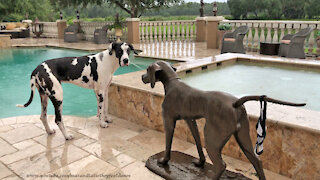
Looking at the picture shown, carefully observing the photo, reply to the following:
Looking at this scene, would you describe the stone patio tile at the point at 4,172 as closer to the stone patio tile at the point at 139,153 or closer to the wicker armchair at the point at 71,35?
the stone patio tile at the point at 139,153

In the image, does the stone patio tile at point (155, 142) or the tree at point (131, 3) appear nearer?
the stone patio tile at point (155, 142)

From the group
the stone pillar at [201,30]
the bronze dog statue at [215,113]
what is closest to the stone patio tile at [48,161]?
the bronze dog statue at [215,113]

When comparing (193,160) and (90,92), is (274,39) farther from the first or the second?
(193,160)

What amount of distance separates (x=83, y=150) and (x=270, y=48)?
7263 millimetres

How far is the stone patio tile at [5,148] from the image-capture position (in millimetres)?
3193

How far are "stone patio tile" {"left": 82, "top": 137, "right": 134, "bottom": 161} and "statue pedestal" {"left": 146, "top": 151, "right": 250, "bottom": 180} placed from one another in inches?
19.4

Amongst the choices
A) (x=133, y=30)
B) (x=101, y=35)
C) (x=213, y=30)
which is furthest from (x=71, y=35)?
(x=213, y=30)

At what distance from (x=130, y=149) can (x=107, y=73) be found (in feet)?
3.44

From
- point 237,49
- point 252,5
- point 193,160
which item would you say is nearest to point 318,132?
point 193,160

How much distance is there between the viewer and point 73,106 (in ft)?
18.6

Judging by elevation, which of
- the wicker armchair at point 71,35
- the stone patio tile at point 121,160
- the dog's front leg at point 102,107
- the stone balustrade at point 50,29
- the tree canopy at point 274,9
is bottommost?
the stone patio tile at point 121,160

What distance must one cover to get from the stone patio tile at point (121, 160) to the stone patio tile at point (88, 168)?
0.06 m

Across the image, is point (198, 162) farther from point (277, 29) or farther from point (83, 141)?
point (277, 29)

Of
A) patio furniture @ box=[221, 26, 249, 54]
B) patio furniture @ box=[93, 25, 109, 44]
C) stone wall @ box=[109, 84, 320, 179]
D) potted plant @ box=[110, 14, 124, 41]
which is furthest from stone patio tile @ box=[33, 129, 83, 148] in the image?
potted plant @ box=[110, 14, 124, 41]
